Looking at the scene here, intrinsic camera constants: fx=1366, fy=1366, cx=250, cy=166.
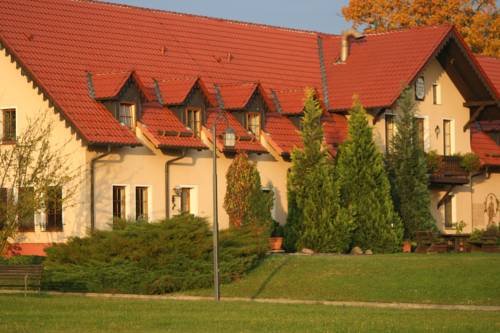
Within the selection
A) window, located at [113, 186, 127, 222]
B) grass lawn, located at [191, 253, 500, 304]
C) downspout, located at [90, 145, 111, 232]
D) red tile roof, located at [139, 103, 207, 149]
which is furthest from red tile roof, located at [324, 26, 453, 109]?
grass lawn, located at [191, 253, 500, 304]

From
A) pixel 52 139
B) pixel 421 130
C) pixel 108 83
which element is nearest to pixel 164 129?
pixel 108 83

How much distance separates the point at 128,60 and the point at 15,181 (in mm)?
6902

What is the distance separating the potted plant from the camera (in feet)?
145

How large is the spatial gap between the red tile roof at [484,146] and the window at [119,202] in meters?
15.9

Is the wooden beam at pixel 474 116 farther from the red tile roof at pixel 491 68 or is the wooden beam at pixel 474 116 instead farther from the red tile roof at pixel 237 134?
the red tile roof at pixel 237 134

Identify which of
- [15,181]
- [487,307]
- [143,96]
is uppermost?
[143,96]

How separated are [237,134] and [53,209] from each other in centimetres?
706

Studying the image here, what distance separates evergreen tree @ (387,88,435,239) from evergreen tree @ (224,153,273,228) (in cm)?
530

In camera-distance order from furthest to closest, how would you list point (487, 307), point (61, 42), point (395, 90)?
point (395, 90) → point (61, 42) → point (487, 307)

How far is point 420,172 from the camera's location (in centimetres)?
4650

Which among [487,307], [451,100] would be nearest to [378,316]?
[487,307]

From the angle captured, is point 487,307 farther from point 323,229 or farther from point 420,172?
point 420,172

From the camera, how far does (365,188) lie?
4425 cm

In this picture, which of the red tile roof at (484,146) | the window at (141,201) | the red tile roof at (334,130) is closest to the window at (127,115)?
the window at (141,201)
